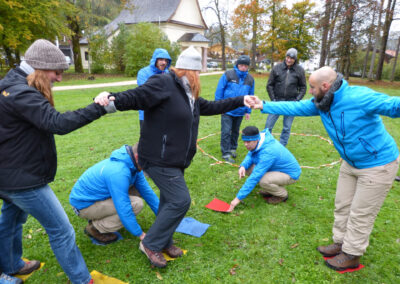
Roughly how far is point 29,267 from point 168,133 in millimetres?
2142

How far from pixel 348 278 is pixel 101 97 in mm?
3093

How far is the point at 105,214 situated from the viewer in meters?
3.36

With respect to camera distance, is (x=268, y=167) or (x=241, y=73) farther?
(x=241, y=73)

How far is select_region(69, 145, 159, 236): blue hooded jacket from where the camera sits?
3025 mm

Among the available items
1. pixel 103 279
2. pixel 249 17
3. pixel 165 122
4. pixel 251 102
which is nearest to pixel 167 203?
pixel 165 122

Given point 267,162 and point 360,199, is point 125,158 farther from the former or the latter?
point 360,199

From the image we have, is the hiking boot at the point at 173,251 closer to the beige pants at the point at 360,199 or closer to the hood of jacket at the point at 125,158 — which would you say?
the hood of jacket at the point at 125,158

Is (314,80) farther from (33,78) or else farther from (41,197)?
(41,197)

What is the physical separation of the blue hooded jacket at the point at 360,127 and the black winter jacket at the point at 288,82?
3.73m

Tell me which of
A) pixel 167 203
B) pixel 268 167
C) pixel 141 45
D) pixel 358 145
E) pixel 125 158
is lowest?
pixel 268 167

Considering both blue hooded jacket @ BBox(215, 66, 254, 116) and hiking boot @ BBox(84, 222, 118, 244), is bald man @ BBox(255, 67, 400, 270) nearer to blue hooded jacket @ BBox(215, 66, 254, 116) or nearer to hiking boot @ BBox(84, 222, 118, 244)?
hiking boot @ BBox(84, 222, 118, 244)

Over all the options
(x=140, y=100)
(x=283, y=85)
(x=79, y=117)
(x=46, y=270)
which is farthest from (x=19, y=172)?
(x=283, y=85)

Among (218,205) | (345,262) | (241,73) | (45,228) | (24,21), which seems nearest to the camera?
(45,228)

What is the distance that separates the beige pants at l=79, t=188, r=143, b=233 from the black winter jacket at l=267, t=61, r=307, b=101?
14.8 ft
